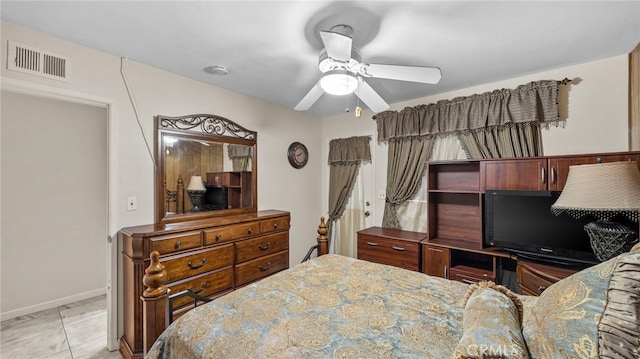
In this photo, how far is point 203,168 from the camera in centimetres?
286

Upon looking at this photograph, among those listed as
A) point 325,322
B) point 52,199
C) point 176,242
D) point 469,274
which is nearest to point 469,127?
point 469,274

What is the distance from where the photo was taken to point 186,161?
272cm

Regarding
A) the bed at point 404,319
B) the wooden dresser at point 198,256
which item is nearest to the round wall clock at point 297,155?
the wooden dresser at point 198,256

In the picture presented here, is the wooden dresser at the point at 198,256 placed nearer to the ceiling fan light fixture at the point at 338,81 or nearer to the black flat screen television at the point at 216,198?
the black flat screen television at the point at 216,198

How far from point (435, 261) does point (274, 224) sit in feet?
6.00

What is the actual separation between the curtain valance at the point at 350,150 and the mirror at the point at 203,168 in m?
1.35

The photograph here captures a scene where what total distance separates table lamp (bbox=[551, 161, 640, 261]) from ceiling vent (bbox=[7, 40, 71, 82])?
3.76 m

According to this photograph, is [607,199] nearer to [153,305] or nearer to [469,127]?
[469,127]

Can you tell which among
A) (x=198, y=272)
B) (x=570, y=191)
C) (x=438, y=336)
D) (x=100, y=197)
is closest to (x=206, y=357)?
(x=438, y=336)

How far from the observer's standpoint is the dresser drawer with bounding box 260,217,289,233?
9.90 feet

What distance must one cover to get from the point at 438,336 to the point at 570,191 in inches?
58.8

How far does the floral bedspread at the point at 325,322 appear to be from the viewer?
3.47ft

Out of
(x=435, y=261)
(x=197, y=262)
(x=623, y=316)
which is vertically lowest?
(x=435, y=261)

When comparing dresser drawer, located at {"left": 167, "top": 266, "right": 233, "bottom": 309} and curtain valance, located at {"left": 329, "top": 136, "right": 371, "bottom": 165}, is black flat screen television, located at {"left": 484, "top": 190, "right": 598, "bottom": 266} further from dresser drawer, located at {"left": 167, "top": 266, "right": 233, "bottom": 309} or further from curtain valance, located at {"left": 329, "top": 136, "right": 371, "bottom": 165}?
dresser drawer, located at {"left": 167, "top": 266, "right": 233, "bottom": 309}
